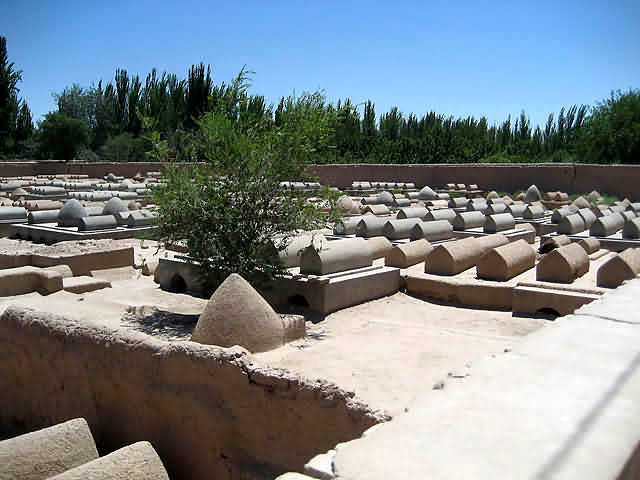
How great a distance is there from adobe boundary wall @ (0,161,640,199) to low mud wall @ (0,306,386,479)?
37.4ft

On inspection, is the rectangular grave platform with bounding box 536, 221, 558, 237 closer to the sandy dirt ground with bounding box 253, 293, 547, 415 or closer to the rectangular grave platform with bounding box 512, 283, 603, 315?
the rectangular grave platform with bounding box 512, 283, 603, 315

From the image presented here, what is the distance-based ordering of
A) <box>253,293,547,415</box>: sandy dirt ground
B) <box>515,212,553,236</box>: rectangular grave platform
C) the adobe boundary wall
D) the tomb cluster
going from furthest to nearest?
the adobe boundary wall, <box>515,212,553,236</box>: rectangular grave platform, <box>253,293,547,415</box>: sandy dirt ground, the tomb cluster

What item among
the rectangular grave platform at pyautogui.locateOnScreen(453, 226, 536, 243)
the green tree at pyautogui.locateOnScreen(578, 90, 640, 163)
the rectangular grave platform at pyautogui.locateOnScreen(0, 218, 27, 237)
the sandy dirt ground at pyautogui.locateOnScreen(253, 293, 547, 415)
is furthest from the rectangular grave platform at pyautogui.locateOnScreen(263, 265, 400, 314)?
the green tree at pyautogui.locateOnScreen(578, 90, 640, 163)

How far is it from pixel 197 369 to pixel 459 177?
23.0 meters

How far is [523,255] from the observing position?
1085 cm

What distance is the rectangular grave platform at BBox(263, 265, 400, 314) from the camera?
30.1ft

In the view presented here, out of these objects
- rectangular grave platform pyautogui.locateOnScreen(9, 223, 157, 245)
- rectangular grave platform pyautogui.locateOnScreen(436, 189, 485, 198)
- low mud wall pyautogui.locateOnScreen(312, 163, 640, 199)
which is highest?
low mud wall pyautogui.locateOnScreen(312, 163, 640, 199)

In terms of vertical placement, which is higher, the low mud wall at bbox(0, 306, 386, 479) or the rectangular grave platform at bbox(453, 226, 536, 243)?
the rectangular grave platform at bbox(453, 226, 536, 243)

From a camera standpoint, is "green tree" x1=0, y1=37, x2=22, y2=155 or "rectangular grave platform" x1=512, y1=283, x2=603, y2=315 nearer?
"rectangular grave platform" x1=512, y1=283, x2=603, y2=315

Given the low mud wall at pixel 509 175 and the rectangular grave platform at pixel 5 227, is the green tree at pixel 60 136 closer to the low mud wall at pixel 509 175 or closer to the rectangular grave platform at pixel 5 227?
the low mud wall at pixel 509 175

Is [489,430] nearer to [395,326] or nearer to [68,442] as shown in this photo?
[68,442]

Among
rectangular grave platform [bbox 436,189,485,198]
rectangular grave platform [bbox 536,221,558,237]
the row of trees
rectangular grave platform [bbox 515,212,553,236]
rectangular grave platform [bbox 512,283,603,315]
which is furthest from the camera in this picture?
the row of trees

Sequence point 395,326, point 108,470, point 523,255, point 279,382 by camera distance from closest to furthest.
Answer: point 108,470, point 279,382, point 395,326, point 523,255

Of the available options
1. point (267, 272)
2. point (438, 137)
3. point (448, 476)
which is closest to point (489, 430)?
point (448, 476)
